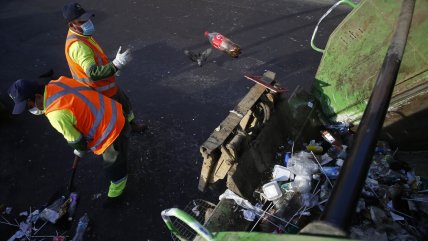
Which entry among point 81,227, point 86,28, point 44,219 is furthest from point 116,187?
point 86,28

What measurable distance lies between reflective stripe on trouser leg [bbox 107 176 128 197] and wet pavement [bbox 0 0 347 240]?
0.63ft

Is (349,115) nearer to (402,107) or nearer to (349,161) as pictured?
(402,107)

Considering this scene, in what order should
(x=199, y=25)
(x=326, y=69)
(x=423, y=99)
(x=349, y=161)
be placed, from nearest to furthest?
1. (x=349, y=161)
2. (x=423, y=99)
3. (x=326, y=69)
4. (x=199, y=25)

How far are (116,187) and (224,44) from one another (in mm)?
3129

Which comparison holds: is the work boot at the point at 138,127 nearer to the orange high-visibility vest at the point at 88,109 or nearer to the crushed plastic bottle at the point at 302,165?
the orange high-visibility vest at the point at 88,109

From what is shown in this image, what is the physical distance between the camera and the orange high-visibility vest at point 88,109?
9.62ft

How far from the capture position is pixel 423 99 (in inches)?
111

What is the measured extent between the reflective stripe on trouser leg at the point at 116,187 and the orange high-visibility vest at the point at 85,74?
1.01 metres

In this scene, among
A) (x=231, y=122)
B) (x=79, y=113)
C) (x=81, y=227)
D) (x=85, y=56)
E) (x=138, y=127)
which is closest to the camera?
(x=231, y=122)

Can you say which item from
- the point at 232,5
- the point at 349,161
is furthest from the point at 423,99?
the point at 232,5

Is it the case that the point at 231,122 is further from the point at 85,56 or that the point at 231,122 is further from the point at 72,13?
the point at 72,13

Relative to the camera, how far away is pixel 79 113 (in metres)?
3.03

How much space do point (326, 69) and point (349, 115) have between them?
51cm

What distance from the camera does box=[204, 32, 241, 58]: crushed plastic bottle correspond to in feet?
18.2
